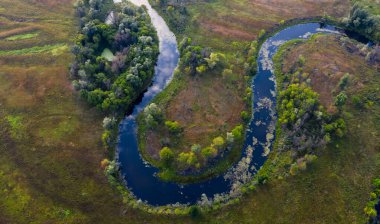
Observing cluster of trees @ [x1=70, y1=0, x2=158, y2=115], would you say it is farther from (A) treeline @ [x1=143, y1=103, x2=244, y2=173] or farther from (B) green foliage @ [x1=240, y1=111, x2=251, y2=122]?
(B) green foliage @ [x1=240, y1=111, x2=251, y2=122]

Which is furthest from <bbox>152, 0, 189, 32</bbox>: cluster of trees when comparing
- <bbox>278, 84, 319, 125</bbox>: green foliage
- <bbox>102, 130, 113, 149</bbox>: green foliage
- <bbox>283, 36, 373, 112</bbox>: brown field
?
<bbox>102, 130, 113, 149</bbox>: green foliage

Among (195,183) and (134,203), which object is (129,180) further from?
(195,183)

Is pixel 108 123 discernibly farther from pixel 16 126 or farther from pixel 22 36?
pixel 22 36

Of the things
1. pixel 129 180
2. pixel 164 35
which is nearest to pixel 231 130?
pixel 129 180

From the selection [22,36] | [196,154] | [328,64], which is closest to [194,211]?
[196,154]

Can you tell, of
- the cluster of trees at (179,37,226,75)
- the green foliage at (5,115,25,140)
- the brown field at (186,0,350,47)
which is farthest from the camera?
the brown field at (186,0,350,47)

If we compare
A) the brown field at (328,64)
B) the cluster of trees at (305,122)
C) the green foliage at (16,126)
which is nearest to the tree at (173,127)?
the cluster of trees at (305,122)
